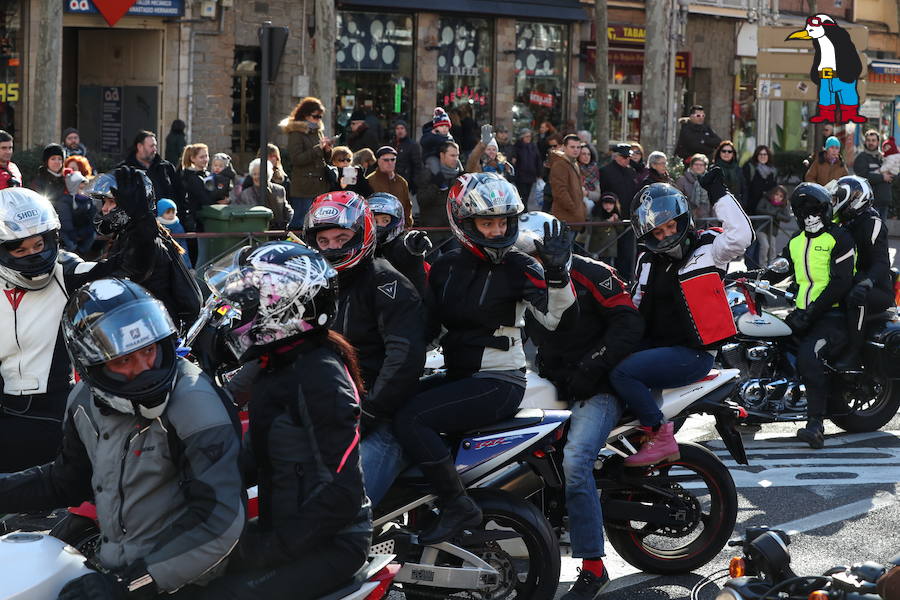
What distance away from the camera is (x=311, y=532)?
3832 millimetres

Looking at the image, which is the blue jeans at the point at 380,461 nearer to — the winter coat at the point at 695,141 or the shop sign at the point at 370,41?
the winter coat at the point at 695,141

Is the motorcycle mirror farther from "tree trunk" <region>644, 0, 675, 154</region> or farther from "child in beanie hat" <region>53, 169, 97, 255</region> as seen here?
"tree trunk" <region>644, 0, 675, 154</region>

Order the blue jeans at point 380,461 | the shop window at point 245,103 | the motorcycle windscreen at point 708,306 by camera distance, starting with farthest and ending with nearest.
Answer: the shop window at point 245,103
the motorcycle windscreen at point 708,306
the blue jeans at point 380,461

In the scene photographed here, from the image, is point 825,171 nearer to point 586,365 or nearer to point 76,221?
point 76,221

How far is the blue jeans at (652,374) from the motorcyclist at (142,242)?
6.57 feet

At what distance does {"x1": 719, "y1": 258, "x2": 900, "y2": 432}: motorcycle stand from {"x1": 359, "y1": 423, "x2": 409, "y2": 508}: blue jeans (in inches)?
175

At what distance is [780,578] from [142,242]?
3.65 m

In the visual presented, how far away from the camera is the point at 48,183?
12336mm

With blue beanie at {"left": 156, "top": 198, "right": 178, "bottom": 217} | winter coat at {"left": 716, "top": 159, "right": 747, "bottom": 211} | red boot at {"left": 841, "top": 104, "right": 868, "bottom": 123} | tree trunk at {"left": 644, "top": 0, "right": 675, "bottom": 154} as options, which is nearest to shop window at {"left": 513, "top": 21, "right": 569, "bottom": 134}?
tree trunk at {"left": 644, "top": 0, "right": 675, "bottom": 154}

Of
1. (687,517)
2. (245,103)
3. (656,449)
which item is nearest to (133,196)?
(656,449)

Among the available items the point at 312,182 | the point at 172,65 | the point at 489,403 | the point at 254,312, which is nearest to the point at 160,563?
the point at 254,312

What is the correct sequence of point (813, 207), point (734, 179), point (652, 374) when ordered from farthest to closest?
point (734, 179), point (813, 207), point (652, 374)

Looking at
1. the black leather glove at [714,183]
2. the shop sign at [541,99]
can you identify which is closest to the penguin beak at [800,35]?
the shop sign at [541,99]

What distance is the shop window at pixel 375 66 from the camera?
2659 cm
